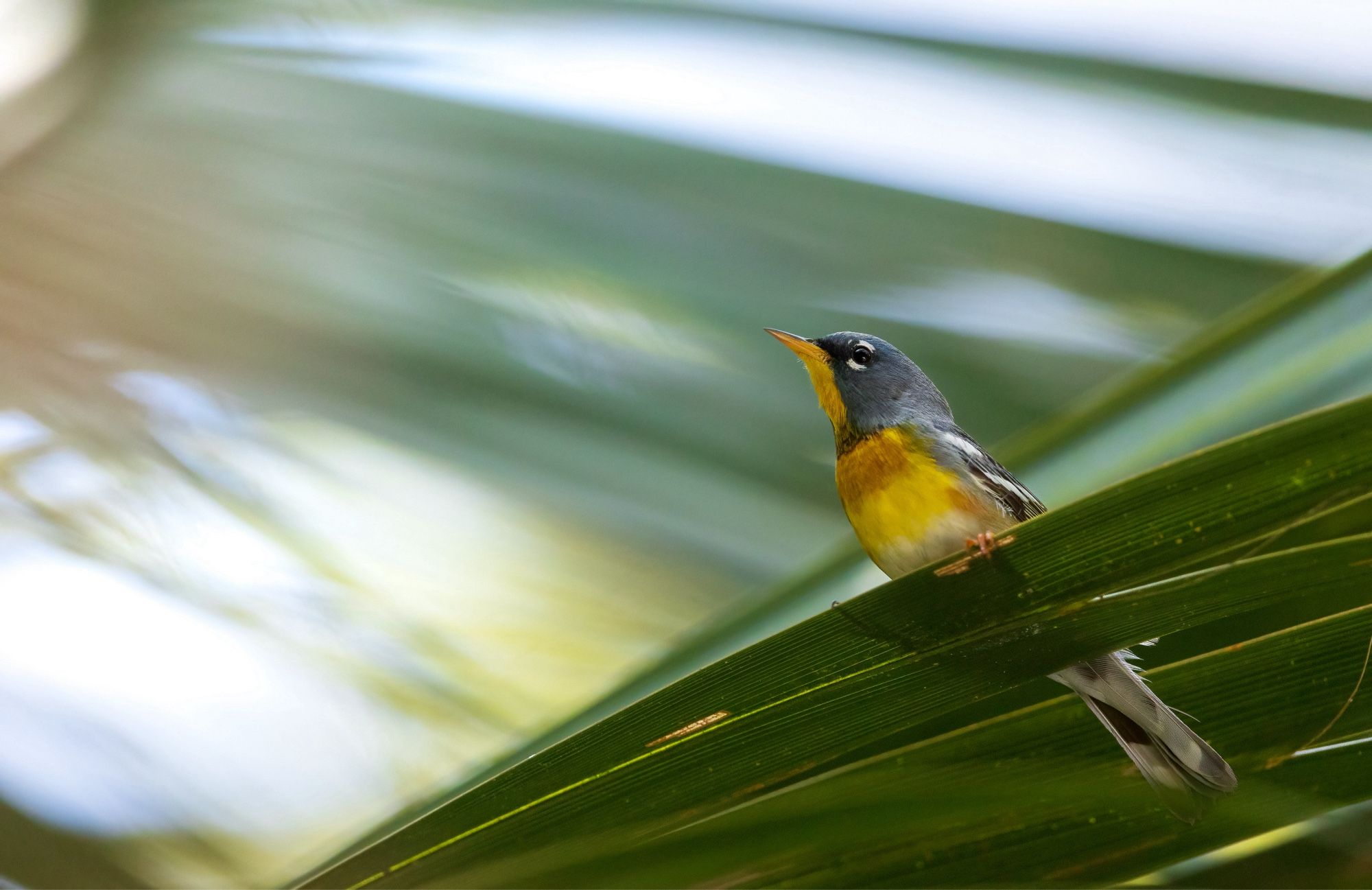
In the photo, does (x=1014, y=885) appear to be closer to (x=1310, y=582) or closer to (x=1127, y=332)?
(x=1310, y=582)

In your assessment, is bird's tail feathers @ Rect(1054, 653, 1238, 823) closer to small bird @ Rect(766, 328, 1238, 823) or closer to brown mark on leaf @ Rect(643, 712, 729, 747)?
small bird @ Rect(766, 328, 1238, 823)

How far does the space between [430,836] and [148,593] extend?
0.50 m

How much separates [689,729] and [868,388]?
0.80 metres

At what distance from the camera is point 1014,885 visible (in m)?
0.56

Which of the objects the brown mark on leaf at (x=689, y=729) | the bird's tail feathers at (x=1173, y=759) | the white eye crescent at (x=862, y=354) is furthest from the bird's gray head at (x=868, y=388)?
the brown mark on leaf at (x=689, y=729)

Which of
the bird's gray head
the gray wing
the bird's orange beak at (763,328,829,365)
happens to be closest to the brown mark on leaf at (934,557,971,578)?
the bird's orange beak at (763,328,829,365)

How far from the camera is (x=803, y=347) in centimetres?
98

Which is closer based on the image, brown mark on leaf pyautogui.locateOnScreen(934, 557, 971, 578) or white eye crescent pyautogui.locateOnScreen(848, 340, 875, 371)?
brown mark on leaf pyautogui.locateOnScreen(934, 557, 971, 578)

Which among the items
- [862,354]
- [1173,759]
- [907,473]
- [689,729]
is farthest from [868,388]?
[689,729]

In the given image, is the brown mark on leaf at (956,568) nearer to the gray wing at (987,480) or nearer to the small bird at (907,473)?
the small bird at (907,473)

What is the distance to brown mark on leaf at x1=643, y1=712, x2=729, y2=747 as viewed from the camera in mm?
421

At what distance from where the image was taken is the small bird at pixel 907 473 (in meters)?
0.90

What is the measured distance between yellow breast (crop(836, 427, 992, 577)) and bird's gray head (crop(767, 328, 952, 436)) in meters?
0.08

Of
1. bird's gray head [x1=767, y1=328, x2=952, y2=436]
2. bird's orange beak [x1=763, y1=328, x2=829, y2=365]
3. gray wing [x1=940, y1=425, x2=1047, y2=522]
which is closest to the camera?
bird's orange beak [x1=763, y1=328, x2=829, y2=365]
